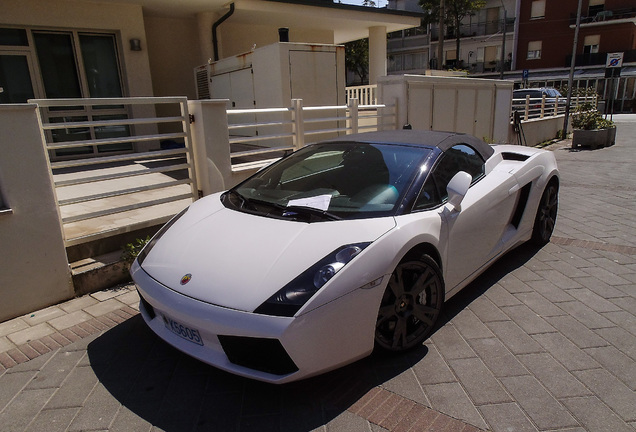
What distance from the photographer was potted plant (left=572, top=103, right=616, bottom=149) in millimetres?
13617

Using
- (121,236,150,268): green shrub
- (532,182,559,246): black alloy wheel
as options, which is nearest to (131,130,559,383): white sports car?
(532,182,559,246): black alloy wheel

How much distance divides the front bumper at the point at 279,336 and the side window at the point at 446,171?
87 centimetres

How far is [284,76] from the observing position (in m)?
8.45

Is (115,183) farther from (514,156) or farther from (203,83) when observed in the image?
(514,156)

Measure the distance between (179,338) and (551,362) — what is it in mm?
2319

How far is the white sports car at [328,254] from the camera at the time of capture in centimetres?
221

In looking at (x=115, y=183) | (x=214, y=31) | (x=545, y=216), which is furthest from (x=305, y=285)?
(x=214, y=31)

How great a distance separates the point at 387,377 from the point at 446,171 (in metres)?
1.60

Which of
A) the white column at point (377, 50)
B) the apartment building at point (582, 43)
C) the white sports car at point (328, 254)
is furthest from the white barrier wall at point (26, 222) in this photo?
the apartment building at point (582, 43)

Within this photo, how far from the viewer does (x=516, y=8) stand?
136 ft

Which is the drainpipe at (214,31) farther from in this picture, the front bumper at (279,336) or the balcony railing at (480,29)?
the balcony railing at (480,29)

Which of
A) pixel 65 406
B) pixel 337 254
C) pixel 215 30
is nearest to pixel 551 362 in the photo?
pixel 337 254

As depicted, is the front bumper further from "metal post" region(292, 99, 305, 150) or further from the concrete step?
"metal post" region(292, 99, 305, 150)

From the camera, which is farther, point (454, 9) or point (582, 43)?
point (454, 9)
